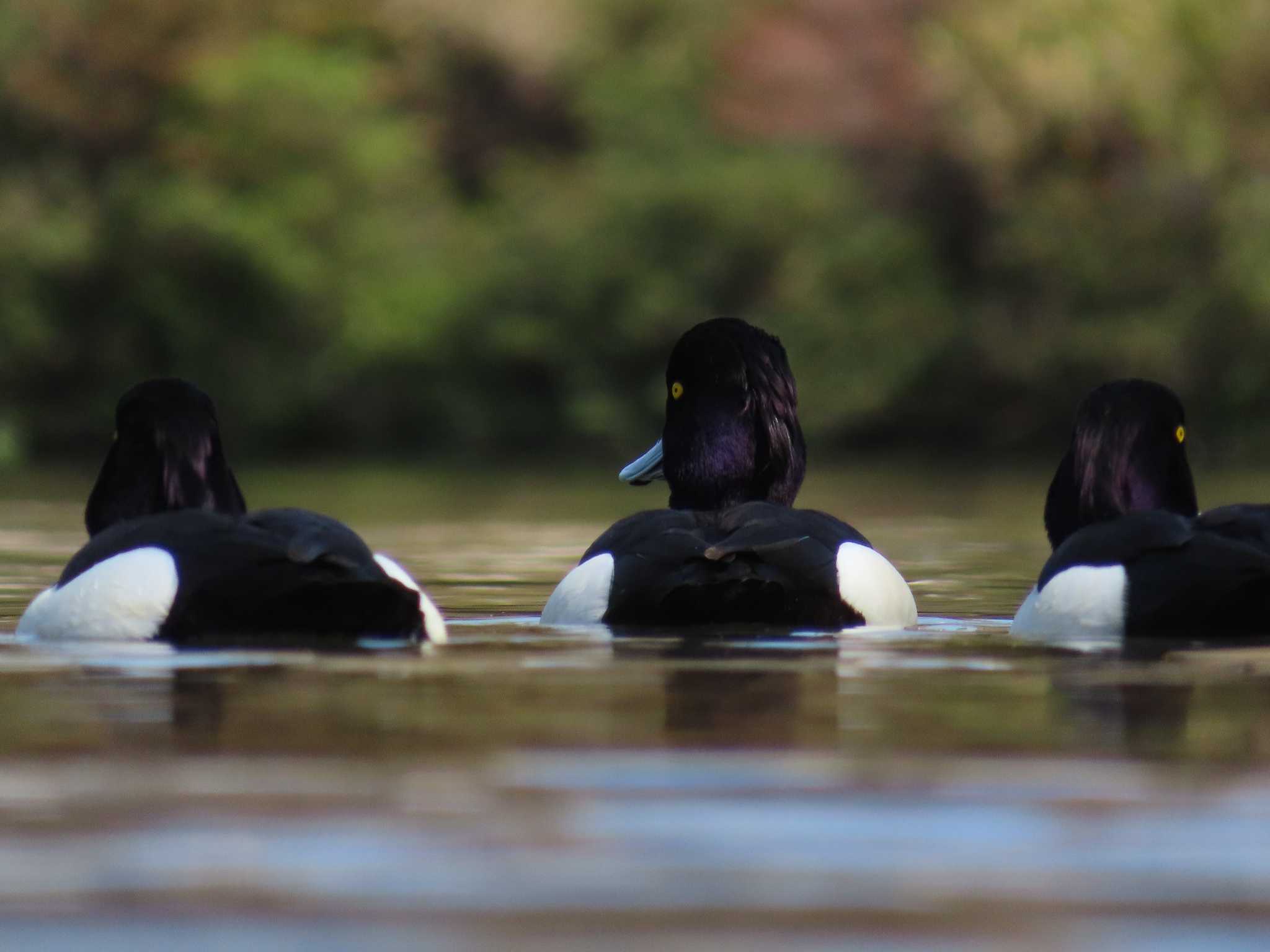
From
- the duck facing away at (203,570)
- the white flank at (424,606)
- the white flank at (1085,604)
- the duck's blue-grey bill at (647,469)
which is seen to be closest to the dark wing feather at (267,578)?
the duck facing away at (203,570)

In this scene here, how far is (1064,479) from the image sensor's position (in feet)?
28.7

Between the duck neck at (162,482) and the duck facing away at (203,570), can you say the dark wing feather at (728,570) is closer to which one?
the duck facing away at (203,570)

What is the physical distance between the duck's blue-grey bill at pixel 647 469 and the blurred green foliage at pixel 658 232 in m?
30.1

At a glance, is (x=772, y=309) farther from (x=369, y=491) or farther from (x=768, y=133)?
(x=369, y=491)

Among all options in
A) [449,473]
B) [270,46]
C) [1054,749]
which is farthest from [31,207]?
[1054,749]

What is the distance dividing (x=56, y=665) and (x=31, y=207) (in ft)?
116

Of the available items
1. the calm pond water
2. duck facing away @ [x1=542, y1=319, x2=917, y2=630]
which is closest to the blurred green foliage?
duck facing away @ [x1=542, y1=319, x2=917, y2=630]

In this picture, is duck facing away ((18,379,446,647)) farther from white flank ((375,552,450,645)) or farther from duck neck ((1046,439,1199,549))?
duck neck ((1046,439,1199,549))

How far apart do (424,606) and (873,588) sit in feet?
4.77

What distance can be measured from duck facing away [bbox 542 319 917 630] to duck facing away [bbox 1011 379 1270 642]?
2.12ft

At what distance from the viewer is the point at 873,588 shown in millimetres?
8469

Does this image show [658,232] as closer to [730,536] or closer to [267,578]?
[730,536]

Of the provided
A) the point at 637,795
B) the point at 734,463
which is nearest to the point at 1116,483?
the point at 734,463

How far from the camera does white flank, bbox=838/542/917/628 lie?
8.31 metres
